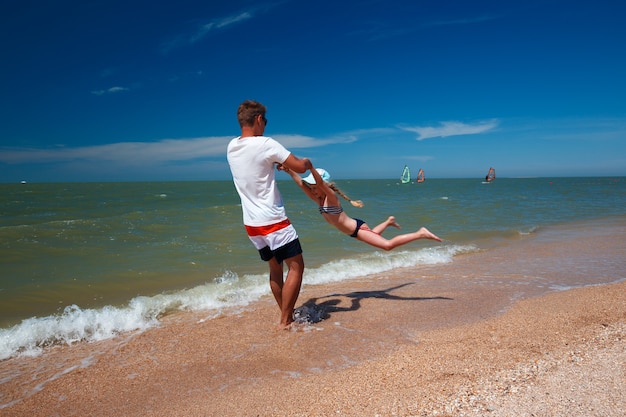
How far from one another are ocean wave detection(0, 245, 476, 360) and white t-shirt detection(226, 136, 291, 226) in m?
2.12

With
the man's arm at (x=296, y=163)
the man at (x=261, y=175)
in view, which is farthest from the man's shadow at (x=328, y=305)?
the man's arm at (x=296, y=163)

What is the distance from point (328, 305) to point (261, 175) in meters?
2.28

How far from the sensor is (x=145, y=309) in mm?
5289

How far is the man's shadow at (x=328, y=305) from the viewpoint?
4520mm

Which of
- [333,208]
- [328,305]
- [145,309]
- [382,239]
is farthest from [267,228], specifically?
[145,309]

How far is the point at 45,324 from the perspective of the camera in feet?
15.4

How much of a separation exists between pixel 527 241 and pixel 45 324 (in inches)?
437

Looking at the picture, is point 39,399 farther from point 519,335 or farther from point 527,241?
point 527,241

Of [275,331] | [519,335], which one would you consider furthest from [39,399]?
[519,335]

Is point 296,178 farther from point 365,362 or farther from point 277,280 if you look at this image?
point 365,362

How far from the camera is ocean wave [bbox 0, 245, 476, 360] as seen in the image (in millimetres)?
4410

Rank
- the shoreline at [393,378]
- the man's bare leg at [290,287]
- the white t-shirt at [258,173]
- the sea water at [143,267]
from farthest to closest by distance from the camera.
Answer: the sea water at [143,267]
the man's bare leg at [290,287]
the white t-shirt at [258,173]
the shoreline at [393,378]

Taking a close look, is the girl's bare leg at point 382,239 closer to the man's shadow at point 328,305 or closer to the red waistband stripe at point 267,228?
the man's shadow at point 328,305

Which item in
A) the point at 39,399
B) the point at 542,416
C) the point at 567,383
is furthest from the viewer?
the point at 39,399
